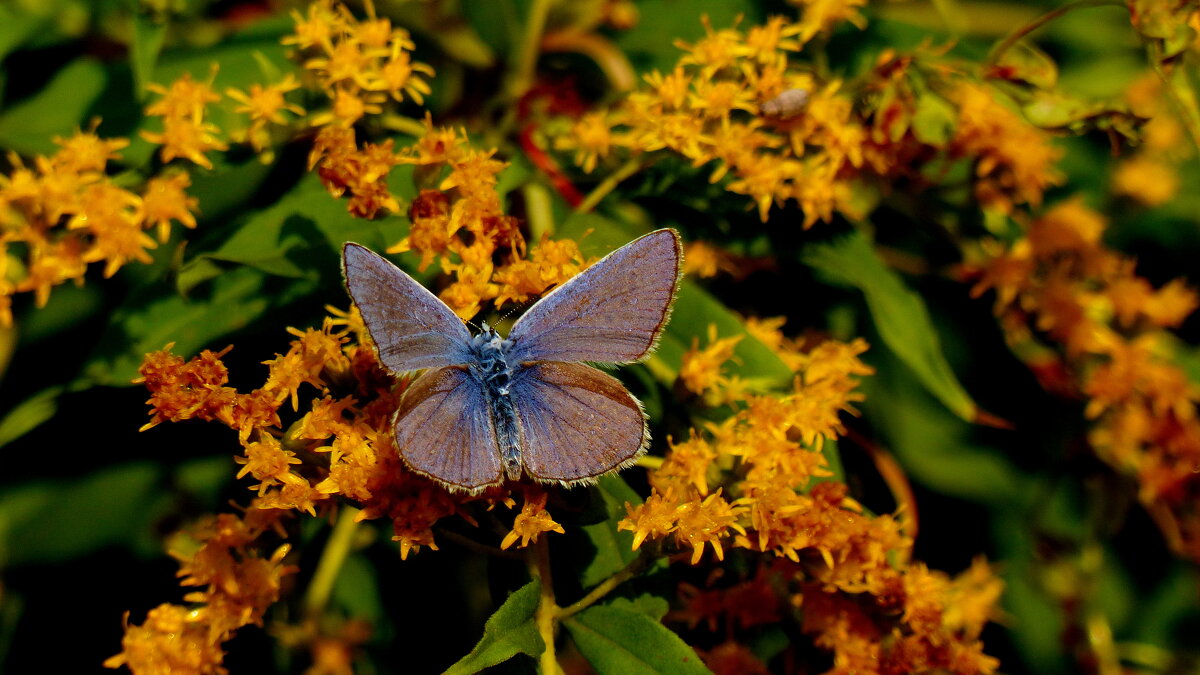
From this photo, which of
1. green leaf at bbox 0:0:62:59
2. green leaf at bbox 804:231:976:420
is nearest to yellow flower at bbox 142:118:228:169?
green leaf at bbox 0:0:62:59

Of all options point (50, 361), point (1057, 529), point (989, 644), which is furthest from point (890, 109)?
point (50, 361)

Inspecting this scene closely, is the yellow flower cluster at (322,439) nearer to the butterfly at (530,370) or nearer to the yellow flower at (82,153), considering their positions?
the butterfly at (530,370)

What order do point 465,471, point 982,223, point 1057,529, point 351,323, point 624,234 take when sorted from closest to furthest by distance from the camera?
point 465,471, point 351,323, point 624,234, point 982,223, point 1057,529

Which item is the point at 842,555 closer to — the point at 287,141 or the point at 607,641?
the point at 607,641

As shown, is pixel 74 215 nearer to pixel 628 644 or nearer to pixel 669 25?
pixel 628 644

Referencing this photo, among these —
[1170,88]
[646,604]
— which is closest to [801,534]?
[646,604]

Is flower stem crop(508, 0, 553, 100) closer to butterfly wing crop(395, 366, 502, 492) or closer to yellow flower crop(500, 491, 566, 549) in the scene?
butterfly wing crop(395, 366, 502, 492)
